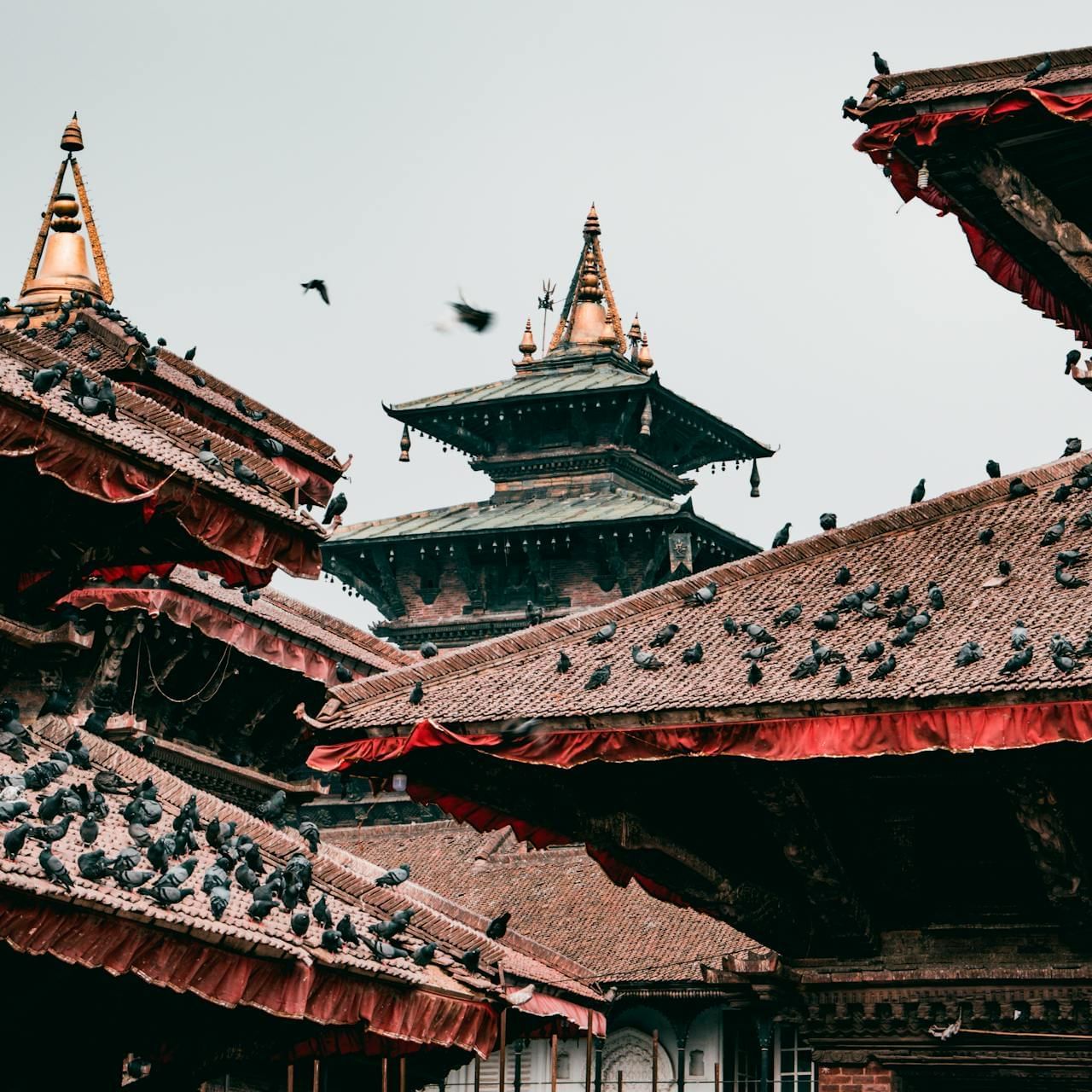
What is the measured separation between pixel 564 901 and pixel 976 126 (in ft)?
68.9

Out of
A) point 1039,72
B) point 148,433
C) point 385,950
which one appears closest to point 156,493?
point 148,433

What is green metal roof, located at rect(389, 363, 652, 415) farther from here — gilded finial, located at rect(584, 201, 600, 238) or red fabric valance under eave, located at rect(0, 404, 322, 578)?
red fabric valance under eave, located at rect(0, 404, 322, 578)

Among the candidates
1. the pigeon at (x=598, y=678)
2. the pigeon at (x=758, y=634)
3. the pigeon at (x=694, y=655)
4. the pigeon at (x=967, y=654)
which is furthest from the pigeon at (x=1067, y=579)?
the pigeon at (x=598, y=678)

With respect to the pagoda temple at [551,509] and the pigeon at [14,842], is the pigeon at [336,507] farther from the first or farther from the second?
the pagoda temple at [551,509]

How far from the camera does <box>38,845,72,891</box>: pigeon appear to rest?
304 inches

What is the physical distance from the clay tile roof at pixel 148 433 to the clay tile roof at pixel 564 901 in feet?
Result: 58.8

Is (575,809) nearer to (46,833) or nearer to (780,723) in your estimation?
(780,723)

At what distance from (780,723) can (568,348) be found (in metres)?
35.4

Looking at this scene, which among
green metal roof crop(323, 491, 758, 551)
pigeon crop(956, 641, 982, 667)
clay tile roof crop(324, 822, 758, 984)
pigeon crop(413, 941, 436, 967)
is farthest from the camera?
green metal roof crop(323, 491, 758, 551)

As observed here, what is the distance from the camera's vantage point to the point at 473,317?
20.3 m

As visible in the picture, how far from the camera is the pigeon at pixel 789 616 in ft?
47.0

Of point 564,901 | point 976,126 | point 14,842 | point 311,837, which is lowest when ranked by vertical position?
point 14,842

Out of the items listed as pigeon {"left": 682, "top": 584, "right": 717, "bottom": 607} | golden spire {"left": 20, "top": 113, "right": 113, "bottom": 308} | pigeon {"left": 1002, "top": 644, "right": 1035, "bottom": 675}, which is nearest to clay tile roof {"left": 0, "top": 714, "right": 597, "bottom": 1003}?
pigeon {"left": 1002, "top": 644, "right": 1035, "bottom": 675}

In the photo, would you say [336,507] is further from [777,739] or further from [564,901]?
[564,901]
